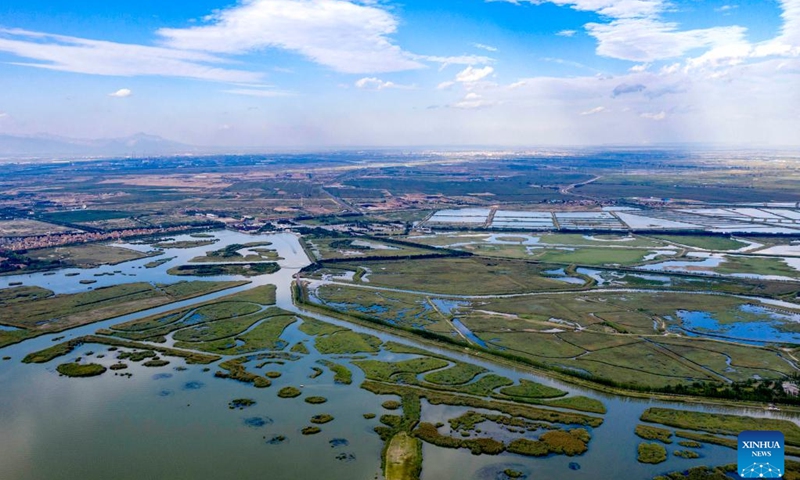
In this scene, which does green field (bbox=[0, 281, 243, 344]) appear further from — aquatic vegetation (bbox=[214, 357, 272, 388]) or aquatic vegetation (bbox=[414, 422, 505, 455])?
aquatic vegetation (bbox=[414, 422, 505, 455])

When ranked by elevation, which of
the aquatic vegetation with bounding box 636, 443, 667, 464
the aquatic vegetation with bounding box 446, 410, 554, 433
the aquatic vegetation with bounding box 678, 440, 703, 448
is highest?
the aquatic vegetation with bounding box 446, 410, 554, 433

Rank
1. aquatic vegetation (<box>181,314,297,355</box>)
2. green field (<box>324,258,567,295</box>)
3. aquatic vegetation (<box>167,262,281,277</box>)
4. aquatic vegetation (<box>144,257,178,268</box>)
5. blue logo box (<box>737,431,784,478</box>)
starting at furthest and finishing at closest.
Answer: aquatic vegetation (<box>144,257,178,268</box>), aquatic vegetation (<box>167,262,281,277</box>), green field (<box>324,258,567,295</box>), aquatic vegetation (<box>181,314,297,355</box>), blue logo box (<box>737,431,784,478</box>)

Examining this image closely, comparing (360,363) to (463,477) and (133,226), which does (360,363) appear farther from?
(133,226)

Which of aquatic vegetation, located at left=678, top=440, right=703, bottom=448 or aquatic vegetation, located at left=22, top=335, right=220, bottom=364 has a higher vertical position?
aquatic vegetation, located at left=22, top=335, right=220, bottom=364

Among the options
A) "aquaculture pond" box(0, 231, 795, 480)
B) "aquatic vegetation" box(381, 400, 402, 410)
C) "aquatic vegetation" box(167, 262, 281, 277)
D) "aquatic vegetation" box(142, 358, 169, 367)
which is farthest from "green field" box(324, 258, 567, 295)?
"aquatic vegetation" box(142, 358, 169, 367)

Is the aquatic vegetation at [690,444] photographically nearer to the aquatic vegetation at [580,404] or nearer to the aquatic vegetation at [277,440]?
the aquatic vegetation at [580,404]

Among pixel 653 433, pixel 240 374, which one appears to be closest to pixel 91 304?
pixel 240 374

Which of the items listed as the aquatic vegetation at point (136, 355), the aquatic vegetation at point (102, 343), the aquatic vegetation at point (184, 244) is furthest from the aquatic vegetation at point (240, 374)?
the aquatic vegetation at point (184, 244)

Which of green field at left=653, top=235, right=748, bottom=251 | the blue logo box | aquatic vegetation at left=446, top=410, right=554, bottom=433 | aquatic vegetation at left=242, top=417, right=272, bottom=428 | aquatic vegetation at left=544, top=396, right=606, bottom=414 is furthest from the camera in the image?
green field at left=653, top=235, right=748, bottom=251

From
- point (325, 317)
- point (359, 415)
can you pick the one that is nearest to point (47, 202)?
point (325, 317)
